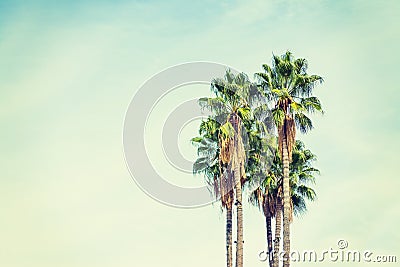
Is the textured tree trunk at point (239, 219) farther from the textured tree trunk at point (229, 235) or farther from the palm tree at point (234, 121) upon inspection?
the textured tree trunk at point (229, 235)

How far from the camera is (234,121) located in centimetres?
5678

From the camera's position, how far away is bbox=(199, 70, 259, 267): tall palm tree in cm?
5628

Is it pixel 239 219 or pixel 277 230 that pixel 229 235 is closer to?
pixel 239 219

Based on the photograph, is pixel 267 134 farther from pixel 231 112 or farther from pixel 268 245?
pixel 268 245

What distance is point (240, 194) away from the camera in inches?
2223

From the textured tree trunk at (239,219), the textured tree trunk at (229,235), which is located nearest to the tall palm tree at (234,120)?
the textured tree trunk at (239,219)

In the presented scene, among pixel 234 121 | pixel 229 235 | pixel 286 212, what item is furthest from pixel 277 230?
pixel 234 121

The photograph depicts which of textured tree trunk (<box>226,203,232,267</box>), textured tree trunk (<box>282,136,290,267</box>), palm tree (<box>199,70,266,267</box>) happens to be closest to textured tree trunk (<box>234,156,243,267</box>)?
palm tree (<box>199,70,266,267</box>)

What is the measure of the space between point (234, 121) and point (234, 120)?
8 centimetres

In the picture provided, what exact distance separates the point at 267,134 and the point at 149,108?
10.1m

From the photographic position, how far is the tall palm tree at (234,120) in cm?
5628

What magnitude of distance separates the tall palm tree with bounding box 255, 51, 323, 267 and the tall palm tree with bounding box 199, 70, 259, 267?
2236 millimetres

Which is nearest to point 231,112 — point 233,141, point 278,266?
point 233,141

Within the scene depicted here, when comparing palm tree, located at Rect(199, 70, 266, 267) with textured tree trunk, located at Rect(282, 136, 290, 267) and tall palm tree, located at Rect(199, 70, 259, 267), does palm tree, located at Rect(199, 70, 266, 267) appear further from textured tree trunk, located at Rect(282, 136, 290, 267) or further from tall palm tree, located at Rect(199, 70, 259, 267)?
textured tree trunk, located at Rect(282, 136, 290, 267)
